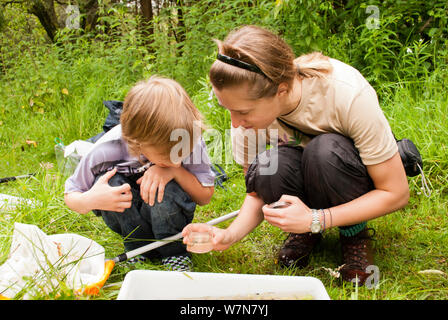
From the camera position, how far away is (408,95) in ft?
8.82

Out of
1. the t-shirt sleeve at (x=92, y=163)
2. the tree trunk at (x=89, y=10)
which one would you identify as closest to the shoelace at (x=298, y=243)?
the t-shirt sleeve at (x=92, y=163)

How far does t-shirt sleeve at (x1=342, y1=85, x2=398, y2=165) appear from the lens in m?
1.42

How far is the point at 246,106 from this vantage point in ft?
4.71

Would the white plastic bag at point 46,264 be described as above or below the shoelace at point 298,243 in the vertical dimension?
above

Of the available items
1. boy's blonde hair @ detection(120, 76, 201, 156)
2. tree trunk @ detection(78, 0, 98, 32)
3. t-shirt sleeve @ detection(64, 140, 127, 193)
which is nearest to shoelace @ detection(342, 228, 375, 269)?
boy's blonde hair @ detection(120, 76, 201, 156)

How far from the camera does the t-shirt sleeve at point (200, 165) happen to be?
5.61ft

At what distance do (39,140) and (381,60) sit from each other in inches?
108

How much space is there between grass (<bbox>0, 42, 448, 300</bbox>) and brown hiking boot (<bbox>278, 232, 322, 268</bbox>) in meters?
0.03

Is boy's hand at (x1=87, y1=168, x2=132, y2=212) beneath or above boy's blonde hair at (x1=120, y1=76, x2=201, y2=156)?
beneath

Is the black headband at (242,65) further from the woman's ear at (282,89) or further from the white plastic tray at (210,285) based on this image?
the white plastic tray at (210,285)

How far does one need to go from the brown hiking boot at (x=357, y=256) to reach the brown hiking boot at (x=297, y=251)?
0.16m

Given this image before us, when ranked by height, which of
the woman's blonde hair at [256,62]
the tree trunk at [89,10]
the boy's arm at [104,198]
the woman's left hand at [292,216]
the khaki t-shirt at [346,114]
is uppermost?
the tree trunk at [89,10]

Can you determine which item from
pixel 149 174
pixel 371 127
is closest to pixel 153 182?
pixel 149 174

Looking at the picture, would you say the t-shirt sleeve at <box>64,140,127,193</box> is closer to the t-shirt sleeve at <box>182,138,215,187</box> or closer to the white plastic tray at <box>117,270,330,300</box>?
the t-shirt sleeve at <box>182,138,215,187</box>
